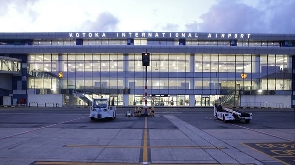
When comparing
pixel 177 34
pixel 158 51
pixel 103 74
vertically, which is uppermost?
pixel 177 34

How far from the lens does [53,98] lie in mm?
67000

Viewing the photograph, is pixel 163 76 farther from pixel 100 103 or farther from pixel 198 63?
pixel 100 103

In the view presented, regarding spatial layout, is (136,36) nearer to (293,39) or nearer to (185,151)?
(293,39)

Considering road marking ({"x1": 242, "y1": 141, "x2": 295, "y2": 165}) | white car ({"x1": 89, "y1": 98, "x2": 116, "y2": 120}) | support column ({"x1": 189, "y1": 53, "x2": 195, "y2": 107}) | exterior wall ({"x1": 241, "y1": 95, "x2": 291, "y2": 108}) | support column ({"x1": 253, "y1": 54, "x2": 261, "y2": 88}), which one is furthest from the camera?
exterior wall ({"x1": 241, "y1": 95, "x2": 291, "y2": 108})

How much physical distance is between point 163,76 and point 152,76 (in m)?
2.37

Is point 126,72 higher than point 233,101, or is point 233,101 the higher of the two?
point 126,72

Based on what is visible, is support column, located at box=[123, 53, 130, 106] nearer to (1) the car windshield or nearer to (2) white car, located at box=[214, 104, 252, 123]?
(1) the car windshield

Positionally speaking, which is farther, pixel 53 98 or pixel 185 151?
pixel 53 98


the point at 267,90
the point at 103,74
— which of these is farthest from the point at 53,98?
the point at 267,90

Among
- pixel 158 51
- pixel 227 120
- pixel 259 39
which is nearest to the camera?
pixel 227 120

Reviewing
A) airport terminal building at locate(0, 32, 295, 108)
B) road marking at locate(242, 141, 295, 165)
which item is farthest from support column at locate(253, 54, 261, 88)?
road marking at locate(242, 141, 295, 165)

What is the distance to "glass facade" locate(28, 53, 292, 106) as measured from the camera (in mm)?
65938

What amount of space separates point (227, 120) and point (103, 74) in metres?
42.8

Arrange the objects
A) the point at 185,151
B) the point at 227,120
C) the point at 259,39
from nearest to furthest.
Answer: the point at 185,151
the point at 227,120
the point at 259,39
